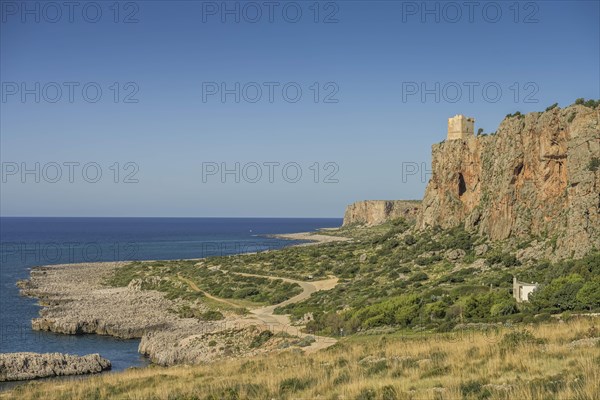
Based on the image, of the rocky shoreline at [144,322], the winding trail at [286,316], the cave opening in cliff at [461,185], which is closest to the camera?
the winding trail at [286,316]

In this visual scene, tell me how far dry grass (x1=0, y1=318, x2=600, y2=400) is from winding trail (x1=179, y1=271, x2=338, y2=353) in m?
11.1

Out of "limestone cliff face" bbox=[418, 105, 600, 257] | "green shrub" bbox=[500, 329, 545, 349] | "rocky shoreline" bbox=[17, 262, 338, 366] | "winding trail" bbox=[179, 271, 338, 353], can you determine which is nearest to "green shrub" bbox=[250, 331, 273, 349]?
"rocky shoreline" bbox=[17, 262, 338, 366]

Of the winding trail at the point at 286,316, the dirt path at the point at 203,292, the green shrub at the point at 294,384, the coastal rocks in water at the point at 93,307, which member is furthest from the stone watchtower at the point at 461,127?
the green shrub at the point at 294,384

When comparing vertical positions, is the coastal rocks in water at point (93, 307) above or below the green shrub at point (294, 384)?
below

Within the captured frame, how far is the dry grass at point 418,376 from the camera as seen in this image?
11922 mm

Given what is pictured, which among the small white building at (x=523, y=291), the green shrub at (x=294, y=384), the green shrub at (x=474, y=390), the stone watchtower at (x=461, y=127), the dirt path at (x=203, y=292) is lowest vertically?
the dirt path at (x=203, y=292)

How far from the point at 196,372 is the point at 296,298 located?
1434 inches

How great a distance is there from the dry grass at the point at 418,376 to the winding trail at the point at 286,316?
1108 cm

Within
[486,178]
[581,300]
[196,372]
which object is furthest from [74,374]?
[486,178]

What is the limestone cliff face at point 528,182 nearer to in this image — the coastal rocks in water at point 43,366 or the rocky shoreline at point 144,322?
the rocky shoreline at point 144,322

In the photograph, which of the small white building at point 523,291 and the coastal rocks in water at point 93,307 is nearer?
the small white building at point 523,291

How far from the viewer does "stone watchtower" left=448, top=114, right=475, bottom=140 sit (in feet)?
274

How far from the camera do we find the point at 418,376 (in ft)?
47.4

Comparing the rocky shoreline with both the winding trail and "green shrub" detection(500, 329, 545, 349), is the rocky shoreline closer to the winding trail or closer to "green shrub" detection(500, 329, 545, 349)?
the winding trail
